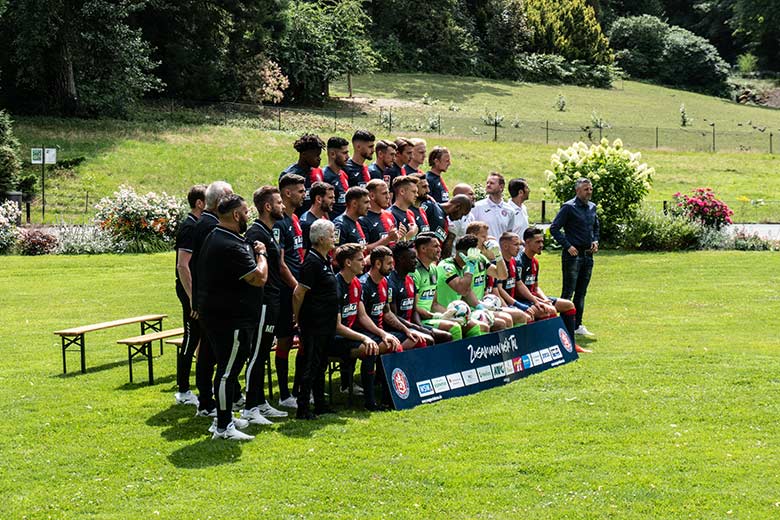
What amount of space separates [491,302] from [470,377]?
1.46 metres

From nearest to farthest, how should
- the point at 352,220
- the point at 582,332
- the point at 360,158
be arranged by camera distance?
the point at 352,220, the point at 360,158, the point at 582,332

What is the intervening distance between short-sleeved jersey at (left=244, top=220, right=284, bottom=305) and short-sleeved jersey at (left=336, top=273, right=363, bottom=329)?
63 cm

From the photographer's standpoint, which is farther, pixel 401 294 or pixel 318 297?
pixel 401 294

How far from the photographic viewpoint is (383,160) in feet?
39.3

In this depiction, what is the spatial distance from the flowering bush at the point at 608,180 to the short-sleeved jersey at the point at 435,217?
46.6 ft

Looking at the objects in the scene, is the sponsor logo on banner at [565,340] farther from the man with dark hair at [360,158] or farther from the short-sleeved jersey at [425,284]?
the man with dark hair at [360,158]

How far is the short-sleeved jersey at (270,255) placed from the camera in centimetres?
924

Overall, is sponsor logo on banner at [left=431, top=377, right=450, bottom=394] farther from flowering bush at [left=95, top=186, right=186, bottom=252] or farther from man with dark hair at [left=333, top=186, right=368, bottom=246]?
flowering bush at [left=95, top=186, right=186, bottom=252]

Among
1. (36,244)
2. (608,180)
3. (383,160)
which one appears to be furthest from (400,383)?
(36,244)

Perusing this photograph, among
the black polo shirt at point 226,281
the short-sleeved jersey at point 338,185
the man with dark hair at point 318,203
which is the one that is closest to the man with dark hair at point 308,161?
the short-sleeved jersey at point 338,185

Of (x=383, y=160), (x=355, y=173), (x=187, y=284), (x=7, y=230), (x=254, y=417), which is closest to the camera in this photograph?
(x=254, y=417)

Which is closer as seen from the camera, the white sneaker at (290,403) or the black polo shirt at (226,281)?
the black polo shirt at (226,281)

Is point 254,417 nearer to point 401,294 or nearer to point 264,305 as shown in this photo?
point 264,305

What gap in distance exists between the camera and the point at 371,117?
5603 centimetres
